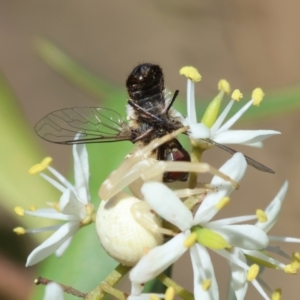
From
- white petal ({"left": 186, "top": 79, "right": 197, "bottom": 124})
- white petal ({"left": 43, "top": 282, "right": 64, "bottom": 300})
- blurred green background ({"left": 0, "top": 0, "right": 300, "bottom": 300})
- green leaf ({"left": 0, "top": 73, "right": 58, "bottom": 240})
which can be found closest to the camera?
white petal ({"left": 43, "top": 282, "right": 64, "bottom": 300})

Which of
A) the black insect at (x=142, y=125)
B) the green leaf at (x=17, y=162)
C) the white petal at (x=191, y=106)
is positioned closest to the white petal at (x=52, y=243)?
the black insect at (x=142, y=125)

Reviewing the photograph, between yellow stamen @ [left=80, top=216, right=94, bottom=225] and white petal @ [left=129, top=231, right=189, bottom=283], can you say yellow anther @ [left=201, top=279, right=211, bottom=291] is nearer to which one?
white petal @ [left=129, top=231, right=189, bottom=283]

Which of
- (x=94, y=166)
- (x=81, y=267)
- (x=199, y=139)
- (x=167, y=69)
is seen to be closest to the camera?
(x=199, y=139)

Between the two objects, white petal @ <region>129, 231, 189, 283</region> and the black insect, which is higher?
the black insect

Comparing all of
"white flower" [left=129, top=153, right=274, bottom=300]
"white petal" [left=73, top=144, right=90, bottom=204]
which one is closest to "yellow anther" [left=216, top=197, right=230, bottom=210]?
"white flower" [left=129, top=153, right=274, bottom=300]

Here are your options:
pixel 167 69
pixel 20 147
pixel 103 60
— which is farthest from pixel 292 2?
pixel 20 147

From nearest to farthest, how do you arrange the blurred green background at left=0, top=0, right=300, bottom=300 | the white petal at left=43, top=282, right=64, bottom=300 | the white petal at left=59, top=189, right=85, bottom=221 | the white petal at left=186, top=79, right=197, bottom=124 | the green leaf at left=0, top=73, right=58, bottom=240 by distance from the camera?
1. the white petal at left=43, top=282, right=64, bottom=300
2. the white petal at left=59, top=189, right=85, bottom=221
3. the white petal at left=186, top=79, right=197, bottom=124
4. the green leaf at left=0, top=73, right=58, bottom=240
5. the blurred green background at left=0, top=0, right=300, bottom=300

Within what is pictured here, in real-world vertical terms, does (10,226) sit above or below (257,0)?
below

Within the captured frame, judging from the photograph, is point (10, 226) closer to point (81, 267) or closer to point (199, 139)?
point (81, 267)
